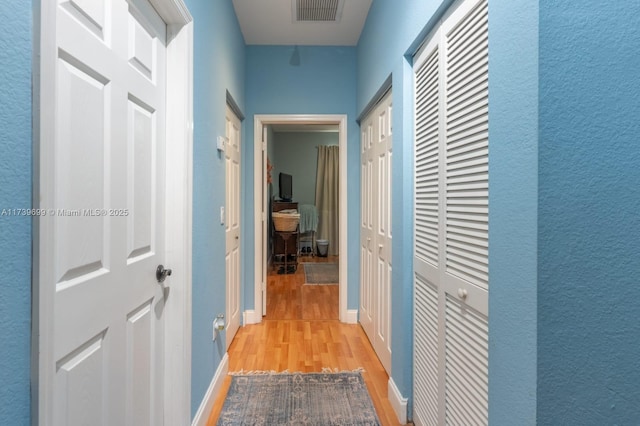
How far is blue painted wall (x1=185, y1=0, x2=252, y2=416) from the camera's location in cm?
179

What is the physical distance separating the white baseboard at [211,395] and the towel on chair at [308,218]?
517 centimetres

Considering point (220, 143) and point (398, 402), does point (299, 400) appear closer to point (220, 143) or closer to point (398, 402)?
point (398, 402)

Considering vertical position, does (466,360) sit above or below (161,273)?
below

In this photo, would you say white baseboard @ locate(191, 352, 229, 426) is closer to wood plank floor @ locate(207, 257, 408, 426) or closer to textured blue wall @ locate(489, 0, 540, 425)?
wood plank floor @ locate(207, 257, 408, 426)

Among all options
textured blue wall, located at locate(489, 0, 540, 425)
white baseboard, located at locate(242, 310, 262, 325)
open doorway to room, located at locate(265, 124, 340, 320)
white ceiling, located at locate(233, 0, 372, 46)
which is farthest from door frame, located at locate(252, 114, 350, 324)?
open doorway to room, located at locate(265, 124, 340, 320)

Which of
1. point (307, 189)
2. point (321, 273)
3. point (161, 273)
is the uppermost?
point (307, 189)

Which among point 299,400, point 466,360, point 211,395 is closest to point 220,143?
point 211,395

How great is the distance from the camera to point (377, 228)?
2.78 metres

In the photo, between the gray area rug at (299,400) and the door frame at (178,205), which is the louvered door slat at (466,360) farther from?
the door frame at (178,205)

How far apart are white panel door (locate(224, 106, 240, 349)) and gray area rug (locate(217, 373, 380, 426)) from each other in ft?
2.09

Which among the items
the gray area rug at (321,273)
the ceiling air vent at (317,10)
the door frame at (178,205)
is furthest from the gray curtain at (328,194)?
the door frame at (178,205)

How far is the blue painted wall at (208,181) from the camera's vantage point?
1794 mm

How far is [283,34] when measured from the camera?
10.8 ft

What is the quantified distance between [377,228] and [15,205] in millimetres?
2340
